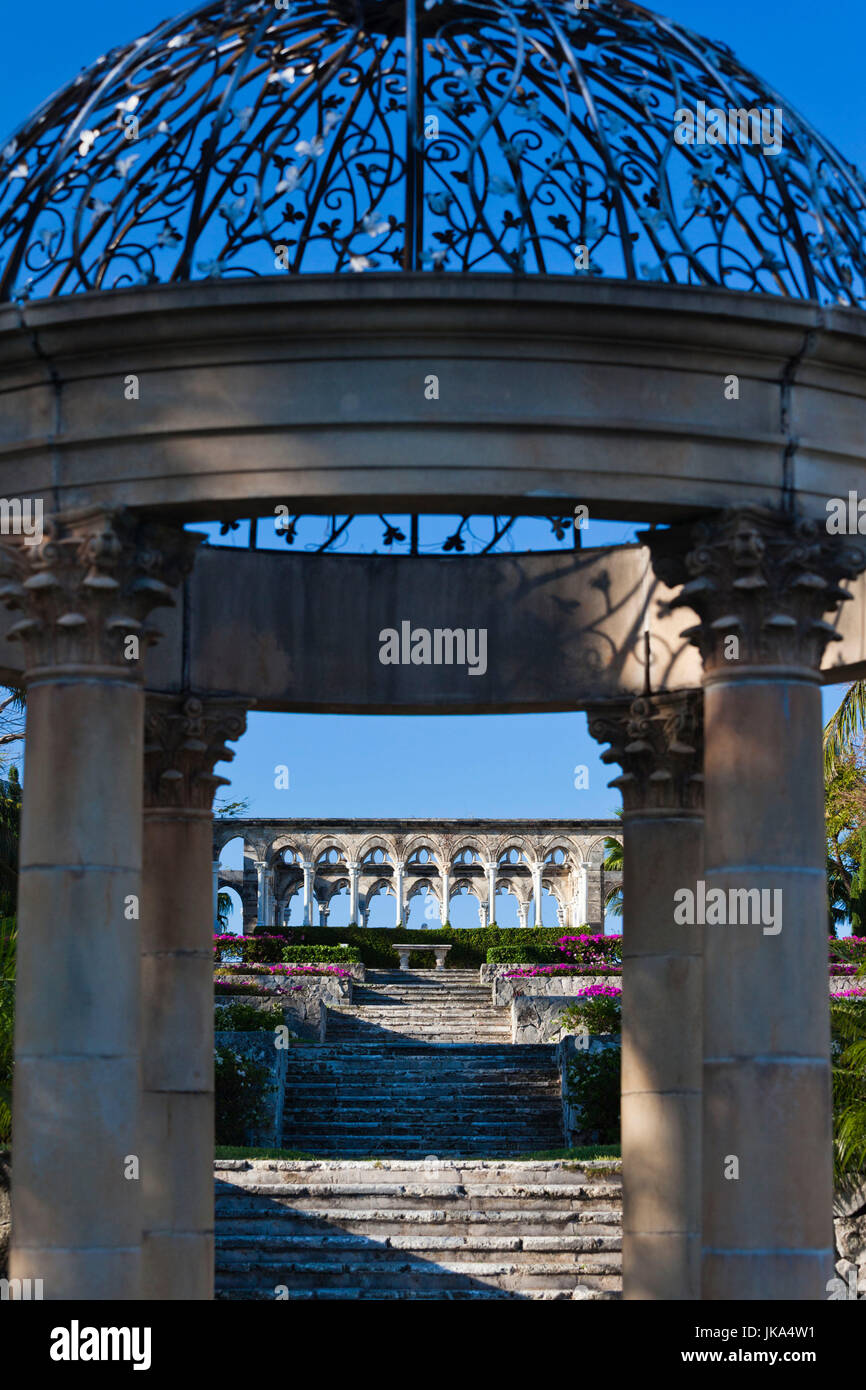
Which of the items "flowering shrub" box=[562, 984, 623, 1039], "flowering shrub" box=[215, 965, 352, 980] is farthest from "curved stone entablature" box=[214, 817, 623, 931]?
"flowering shrub" box=[562, 984, 623, 1039]

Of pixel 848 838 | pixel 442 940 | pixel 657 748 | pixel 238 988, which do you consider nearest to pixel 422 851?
pixel 442 940

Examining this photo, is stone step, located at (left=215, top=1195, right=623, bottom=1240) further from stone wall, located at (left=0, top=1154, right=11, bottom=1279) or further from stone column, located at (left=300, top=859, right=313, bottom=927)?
stone column, located at (left=300, top=859, right=313, bottom=927)

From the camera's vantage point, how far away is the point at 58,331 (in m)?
14.0

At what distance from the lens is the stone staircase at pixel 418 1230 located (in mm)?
28422

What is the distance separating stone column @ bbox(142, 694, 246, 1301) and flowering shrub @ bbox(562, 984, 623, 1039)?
26.6 metres

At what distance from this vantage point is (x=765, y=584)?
565 inches

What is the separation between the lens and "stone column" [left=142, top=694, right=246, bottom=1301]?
1916 centimetres

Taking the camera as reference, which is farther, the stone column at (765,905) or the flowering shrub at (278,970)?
the flowering shrub at (278,970)

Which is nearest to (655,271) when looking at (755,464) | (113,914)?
(755,464)

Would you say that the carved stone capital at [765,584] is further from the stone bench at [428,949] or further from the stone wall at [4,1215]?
the stone bench at [428,949]

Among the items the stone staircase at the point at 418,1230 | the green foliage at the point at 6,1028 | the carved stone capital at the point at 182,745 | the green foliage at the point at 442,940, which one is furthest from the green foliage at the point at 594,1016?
the carved stone capital at the point at 182,745

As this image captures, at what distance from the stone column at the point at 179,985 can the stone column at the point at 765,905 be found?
7072mm

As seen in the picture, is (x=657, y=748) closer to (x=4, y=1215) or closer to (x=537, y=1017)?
(x=4, y=1215)
